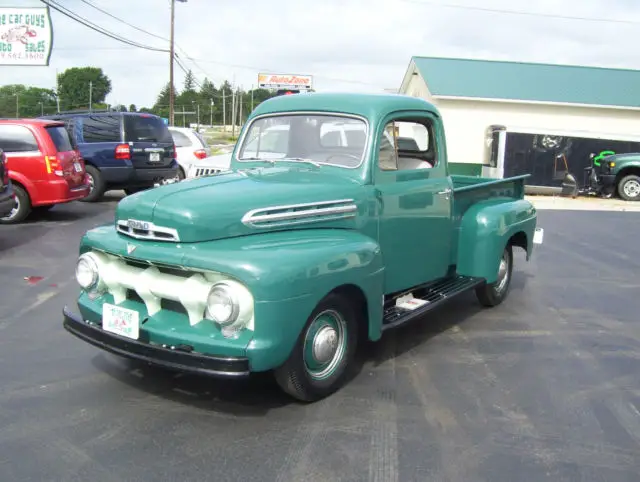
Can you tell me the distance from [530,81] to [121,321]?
25.7 meters

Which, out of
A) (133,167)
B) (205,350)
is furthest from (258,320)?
(133,167)

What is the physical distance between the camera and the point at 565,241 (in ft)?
35.6

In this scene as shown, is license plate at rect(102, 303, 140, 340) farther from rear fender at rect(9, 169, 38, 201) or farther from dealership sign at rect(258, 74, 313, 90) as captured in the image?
dealership sign at rect(258, 74, 313, 90)

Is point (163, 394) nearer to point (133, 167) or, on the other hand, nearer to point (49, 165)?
point (49, 165)

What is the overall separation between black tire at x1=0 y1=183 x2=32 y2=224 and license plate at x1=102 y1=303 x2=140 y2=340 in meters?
7.49

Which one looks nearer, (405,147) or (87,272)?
(87,272)

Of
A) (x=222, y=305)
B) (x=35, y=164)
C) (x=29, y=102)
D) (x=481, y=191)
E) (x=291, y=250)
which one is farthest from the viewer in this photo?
(x=29, y=102)

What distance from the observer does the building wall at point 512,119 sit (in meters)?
24.5

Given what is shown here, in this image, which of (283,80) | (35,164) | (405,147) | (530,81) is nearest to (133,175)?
(35,164)

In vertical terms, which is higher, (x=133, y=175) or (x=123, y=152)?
(x=123, y=152)

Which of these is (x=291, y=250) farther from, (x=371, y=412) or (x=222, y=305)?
(x=371, y=412)

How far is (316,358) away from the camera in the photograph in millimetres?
3957

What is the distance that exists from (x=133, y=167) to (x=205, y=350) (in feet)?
33.8

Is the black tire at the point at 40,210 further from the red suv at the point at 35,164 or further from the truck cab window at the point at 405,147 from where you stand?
the truck cab window at the point at 405,147
